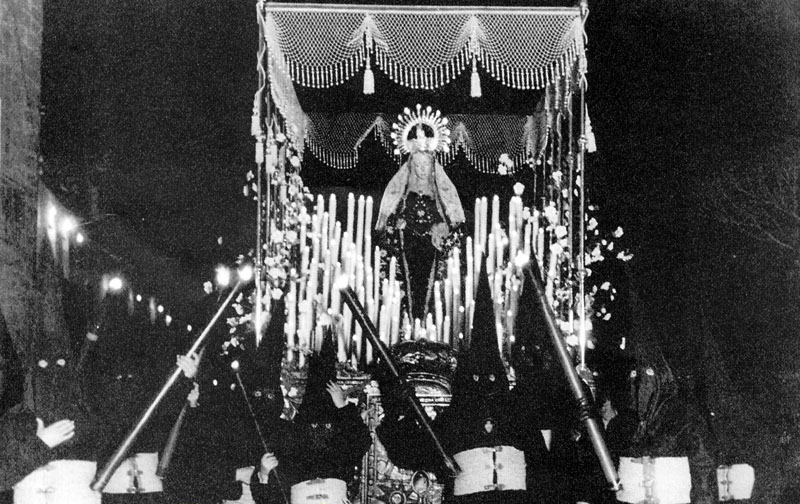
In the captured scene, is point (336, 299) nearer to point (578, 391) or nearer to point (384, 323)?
point (384, 323)

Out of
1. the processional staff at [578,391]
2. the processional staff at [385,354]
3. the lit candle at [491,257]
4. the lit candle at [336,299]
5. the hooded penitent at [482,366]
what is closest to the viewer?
the processional staff at [578,391]

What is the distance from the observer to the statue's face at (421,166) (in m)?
10.3

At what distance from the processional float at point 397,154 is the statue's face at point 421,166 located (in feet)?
1.96

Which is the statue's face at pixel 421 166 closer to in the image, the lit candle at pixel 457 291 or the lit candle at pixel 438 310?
the lit candle at pixel 457 291

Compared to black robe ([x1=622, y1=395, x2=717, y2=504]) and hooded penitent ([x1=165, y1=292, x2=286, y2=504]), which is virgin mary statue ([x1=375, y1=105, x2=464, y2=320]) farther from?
black robe ([x1=622, y1=395, x2=717, y2=504])

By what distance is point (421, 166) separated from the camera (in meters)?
10.3

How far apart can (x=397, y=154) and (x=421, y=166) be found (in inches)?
36.8

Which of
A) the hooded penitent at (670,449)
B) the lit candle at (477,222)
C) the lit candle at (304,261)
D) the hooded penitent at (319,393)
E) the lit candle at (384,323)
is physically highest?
the lit candle at (477,222)

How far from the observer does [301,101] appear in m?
10.9

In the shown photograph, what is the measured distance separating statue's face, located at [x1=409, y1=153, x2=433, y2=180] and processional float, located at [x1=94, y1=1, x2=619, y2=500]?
23.5 inches

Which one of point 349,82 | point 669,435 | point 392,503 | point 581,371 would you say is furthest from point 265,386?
point 349,82

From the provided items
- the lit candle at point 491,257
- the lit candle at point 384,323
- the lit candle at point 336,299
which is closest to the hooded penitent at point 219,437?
the lit candle at point 336,299

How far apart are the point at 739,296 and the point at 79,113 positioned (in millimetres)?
7235

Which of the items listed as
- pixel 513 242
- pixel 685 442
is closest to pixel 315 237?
pixel 513 242
